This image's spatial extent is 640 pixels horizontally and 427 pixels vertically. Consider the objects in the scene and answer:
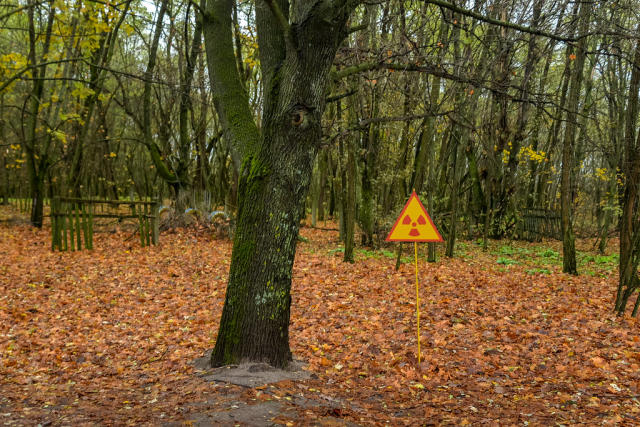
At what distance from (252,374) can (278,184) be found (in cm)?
193

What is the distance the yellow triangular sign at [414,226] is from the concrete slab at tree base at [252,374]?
2.09 m

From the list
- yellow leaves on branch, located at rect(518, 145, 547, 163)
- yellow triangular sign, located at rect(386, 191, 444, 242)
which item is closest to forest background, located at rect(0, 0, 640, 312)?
yellow leaves on branch, located at rect(518, 145, 547, 163)

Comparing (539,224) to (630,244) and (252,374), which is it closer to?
(630,244)

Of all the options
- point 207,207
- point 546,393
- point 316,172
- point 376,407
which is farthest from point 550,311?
point 316,172

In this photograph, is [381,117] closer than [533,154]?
Yes

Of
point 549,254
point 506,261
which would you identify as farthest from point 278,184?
point 549,254

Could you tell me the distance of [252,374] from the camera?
450 centimetres

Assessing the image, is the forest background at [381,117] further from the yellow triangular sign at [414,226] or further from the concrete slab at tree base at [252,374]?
the concrete slab at tree base at [252,374]

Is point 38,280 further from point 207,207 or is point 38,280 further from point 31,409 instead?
point 207,207

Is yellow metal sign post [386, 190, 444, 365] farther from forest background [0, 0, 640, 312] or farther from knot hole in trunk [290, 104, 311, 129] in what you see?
forest background [0, 0, 640, 312]

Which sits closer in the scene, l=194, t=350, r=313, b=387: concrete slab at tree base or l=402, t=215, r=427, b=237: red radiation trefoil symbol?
l=194, t=350, r=313, b=387: concrete slab at tree base

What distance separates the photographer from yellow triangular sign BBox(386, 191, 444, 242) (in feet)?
19.1

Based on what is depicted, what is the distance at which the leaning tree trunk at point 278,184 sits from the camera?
4.36 meters

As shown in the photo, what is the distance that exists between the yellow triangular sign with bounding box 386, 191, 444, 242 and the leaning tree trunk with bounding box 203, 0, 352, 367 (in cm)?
183
